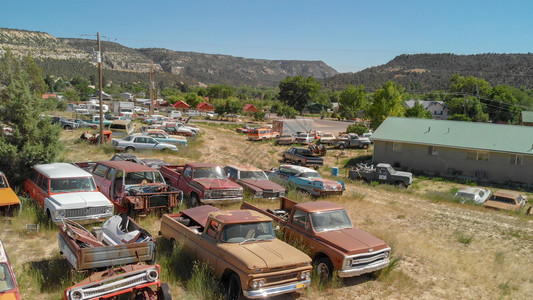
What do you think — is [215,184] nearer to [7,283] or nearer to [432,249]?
[432,249]

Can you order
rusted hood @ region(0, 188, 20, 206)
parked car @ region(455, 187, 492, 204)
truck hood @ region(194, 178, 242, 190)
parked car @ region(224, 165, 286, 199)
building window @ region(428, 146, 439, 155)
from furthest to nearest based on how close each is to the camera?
building window @ region(428, 146, 439, 155) < parked car @ region(455, 187, 492, 204) < parked car @ region(224, 165, 286, 199) < truck hood @ region(194, 178, 242, 190) < rusted hood @ region(0, 188, 20, 206)

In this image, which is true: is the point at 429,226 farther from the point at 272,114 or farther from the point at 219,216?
the point at 272,114

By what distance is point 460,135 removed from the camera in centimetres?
3334

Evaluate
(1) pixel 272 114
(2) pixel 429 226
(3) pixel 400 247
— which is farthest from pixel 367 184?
(1) pixel 272 114

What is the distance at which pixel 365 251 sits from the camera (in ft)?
29.8

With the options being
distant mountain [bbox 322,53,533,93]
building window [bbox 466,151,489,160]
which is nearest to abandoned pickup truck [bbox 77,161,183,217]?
building window [bbox 466,151,489,160]

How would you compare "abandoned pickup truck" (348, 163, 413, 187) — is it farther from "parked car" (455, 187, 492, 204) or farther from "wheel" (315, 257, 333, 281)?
"wheel" (315, 257, 333, 281)

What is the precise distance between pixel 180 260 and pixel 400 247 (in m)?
6.36

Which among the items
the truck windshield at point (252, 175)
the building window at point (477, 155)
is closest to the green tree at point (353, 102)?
the building window at point (477, 155)

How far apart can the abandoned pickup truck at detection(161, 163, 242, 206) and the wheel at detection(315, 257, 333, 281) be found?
18.3 ft

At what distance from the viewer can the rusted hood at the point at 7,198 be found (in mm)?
11852

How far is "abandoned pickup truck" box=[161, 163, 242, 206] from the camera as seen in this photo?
46.2 feet

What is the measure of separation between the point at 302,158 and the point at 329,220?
22.1 metres

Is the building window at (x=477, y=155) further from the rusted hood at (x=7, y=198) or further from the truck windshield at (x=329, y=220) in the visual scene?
the rusted hood at (x=7, y=198)
